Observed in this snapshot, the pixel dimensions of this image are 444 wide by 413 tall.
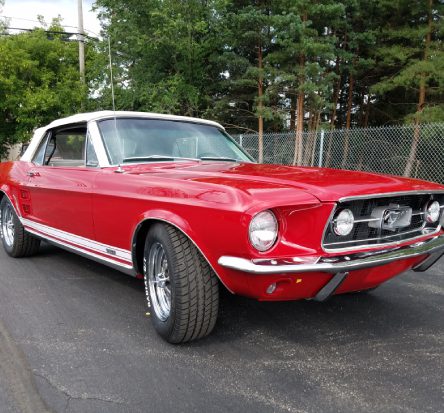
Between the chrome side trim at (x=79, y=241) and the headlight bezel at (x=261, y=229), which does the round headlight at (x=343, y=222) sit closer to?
the headlight bezel at (x=261, y=229)

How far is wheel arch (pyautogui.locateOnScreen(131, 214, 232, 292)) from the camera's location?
2.61 meters

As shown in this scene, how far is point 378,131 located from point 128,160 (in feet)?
26.6

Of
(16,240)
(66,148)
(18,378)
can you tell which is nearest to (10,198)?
(16,240)

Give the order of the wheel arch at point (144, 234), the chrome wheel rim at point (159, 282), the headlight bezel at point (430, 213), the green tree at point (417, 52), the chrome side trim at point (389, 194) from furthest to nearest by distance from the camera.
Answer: the green tree at point (417, 52)
the headlight bezel at point (430, 213)
the chrome wheel rim at point (159, 282)
the wheel arch at point (144, 234)
the chrome side trim at point (389, 194)

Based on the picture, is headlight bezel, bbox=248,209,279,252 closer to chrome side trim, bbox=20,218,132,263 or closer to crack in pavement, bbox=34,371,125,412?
crack in pavement, bbox=34,371,125,412

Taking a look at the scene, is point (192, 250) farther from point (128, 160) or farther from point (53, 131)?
point (53, 131)

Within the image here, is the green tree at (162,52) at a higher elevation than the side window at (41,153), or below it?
higher

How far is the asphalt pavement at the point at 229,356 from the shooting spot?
2230 mm

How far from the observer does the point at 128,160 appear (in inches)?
138

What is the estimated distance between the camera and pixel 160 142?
381cm

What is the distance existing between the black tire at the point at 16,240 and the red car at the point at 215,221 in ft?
4.00

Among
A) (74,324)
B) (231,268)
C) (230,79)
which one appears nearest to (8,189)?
(74,324)

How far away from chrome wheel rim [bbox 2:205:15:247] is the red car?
163cm

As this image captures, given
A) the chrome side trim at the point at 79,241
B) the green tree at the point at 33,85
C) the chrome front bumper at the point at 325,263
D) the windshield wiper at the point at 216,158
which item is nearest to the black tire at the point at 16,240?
the chrome side trim at the point at 79,241
